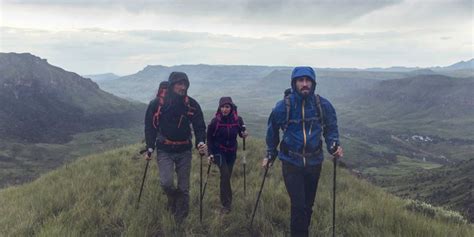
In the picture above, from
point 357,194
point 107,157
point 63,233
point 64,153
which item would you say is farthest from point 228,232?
point 64,153

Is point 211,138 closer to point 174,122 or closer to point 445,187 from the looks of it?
point 174,122

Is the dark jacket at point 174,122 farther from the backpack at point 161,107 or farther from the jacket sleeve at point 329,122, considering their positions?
the jacket sleeve at point 329,122

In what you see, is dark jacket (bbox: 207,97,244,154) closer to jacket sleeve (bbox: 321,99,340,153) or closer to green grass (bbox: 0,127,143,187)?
jacket sleeve (bbox: 321,99,340,153)

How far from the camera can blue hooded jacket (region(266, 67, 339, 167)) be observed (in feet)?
21.0

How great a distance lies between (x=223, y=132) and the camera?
9.16m

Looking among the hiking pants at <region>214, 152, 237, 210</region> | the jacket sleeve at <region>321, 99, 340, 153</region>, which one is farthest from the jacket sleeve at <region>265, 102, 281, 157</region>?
the hiking pants at <region>214, 152, 237, 210</region>

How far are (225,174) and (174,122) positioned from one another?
185 centimetres

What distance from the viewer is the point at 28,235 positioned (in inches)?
267

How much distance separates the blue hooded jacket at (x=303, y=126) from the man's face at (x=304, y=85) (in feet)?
0.20

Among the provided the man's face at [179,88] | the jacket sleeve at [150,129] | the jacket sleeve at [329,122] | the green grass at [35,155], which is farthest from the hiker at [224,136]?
the green grass at [35,155]

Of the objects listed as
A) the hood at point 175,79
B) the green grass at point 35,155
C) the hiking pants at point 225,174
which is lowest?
the green grass at point 35,155

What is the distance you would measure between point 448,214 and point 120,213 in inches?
275

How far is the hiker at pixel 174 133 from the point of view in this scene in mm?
7863

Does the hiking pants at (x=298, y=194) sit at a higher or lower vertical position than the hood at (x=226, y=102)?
lower
